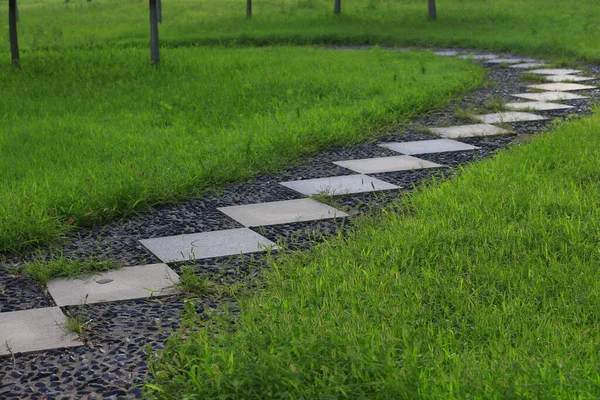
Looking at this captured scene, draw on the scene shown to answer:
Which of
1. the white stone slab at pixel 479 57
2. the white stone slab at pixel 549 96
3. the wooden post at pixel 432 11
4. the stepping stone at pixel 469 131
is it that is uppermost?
the wooden post at pixel 432 11

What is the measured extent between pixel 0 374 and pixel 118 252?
1156 mm

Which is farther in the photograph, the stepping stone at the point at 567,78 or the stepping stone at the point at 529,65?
the stepping stone at the point at 529,65

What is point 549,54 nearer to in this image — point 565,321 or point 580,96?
point 580,96

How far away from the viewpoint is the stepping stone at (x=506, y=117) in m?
6.21

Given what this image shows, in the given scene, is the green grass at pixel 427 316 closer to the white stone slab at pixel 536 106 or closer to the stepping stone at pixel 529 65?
the white stone slab at pixel 536 106

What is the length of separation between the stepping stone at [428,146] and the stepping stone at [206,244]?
2.02 metres

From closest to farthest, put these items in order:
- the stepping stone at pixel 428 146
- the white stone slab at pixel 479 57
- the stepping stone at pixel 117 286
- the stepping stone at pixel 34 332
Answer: the stepping stone at pixel 34 332, the stepping stone at pixel 117 286, the stepping stone at pixel 428 146, the white stone slab at pixel 479 57

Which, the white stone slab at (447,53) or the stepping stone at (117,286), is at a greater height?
the white stone slab at (447,53)

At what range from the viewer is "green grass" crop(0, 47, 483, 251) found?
4102mm

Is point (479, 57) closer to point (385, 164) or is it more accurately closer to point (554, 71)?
point (554, 71)

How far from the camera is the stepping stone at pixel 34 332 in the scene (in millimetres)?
2477

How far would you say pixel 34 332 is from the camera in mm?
2584

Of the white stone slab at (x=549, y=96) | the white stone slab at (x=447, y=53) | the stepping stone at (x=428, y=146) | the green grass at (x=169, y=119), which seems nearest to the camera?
the green grass at (x=169, y=119)

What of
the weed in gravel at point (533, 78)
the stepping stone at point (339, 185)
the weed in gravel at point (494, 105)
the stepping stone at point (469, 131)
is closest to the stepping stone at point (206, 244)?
the stepping stone at point (339, 185)
